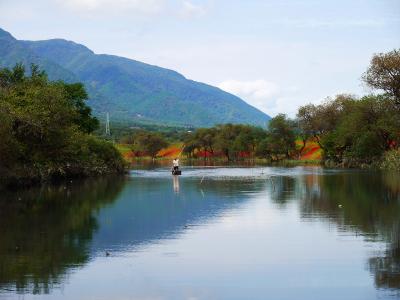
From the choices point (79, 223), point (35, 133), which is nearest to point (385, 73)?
point (35, 133)

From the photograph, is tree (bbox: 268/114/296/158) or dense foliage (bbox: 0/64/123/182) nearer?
dense foliage (bbox: 0/64/123/182)

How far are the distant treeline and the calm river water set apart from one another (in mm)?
47843

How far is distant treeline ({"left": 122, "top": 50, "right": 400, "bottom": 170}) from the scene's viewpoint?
81.9 metres

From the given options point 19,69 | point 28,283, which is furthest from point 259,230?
point 19,69

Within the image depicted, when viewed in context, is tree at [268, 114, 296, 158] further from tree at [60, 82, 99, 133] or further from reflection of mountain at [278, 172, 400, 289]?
reflection of mountain at [278, 172, 400, 289]

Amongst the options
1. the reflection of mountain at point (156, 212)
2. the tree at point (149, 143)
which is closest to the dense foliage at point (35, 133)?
the reflection of mountain at point (156, 212)

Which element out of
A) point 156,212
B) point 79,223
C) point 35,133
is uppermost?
point 35,133

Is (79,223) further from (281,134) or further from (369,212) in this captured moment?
(281,134)

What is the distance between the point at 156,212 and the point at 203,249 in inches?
442

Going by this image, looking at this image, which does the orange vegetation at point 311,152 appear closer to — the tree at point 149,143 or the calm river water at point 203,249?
the tree at point 149,143

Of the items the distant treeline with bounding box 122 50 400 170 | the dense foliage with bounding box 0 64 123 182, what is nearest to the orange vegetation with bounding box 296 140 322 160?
the distant treeline with bounding box 122 50 400 170

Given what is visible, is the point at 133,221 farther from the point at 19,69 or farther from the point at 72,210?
the point at 19,69

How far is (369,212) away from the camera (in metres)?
29.6

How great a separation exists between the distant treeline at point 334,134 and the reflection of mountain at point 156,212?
132 feet
